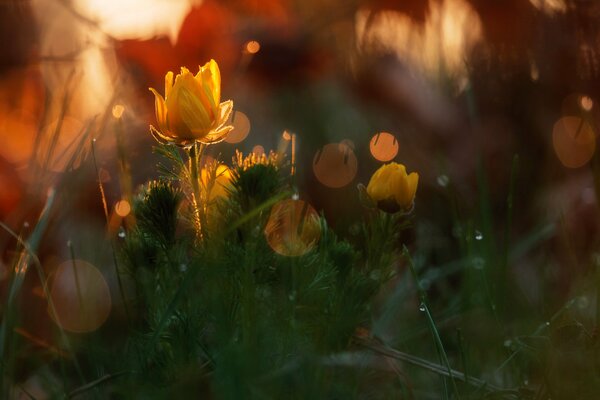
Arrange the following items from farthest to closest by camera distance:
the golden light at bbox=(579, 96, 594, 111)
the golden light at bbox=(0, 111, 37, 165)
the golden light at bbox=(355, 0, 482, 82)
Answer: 1. the golden light at bbox=(355, 0, 482, 82)
2. the golden light at bbox=(0, 111, 37, 165)
3. the golden light at bbox=(579, 96, 594, 111)

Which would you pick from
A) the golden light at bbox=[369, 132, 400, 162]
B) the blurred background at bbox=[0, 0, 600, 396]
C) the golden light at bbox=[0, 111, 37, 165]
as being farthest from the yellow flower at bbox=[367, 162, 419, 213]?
the golden light at bbox=[0, 111, 37, 165]

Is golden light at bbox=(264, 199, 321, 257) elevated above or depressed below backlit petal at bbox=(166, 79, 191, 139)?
below

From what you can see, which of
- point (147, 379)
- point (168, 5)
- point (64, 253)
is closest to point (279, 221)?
point (147, 379)

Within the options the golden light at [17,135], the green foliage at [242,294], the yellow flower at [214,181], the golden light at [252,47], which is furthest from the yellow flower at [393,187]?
the golden light at [252,47]

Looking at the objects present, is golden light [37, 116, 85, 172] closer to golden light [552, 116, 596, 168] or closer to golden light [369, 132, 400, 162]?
golden light [369, 132, 400, 162]

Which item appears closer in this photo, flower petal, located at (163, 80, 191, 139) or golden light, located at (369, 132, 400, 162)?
flower petal, located at (163, 80, 191, 139)

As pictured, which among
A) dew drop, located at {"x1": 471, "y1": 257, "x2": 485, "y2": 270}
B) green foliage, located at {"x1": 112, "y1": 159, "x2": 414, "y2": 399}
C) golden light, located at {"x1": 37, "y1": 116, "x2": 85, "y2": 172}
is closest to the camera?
green foliage, located at {"x1": 112, "y1": 159, "x2": 414, "y2": 399}

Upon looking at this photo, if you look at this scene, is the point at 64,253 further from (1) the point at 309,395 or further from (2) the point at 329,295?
(1) the point at 309,395

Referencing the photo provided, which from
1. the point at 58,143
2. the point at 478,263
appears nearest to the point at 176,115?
the point at 478,263
